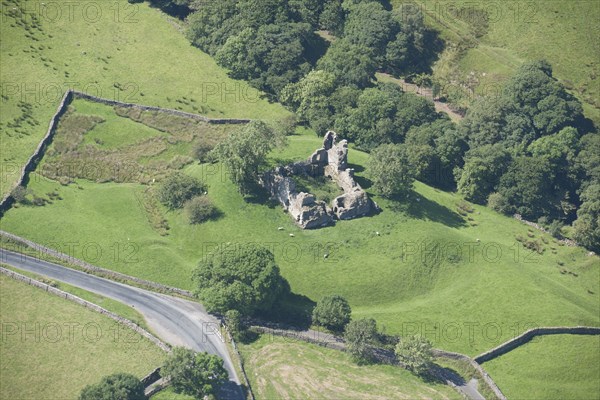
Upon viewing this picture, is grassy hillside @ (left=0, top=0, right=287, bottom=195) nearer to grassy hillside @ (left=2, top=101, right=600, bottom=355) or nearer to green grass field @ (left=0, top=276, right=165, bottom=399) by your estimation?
grassy hillside @ (left=2, top=101, right=600, bottom=355)

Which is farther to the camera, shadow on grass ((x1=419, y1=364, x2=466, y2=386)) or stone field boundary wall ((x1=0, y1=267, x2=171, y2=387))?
shadow on grass ((x1=419, y1=364, x2=466, y2=386))

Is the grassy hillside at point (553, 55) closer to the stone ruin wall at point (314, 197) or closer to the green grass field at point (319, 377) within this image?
the stone ruin wall at point (314, 197)

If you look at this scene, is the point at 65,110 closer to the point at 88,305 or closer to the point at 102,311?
the point at 88,305

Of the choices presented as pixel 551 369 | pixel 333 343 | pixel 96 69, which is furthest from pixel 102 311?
pixel 96 69

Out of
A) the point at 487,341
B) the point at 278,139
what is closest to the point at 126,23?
the point at 278,139

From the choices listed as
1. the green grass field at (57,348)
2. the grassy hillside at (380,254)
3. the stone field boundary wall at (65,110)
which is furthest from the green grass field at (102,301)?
the stone field boundary wall at (65,110)

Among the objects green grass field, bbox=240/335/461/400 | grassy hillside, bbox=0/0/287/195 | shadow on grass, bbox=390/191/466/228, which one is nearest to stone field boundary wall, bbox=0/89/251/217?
grassy hillside, bbox=0/0/287/195

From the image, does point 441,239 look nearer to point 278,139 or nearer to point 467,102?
point 278,139
